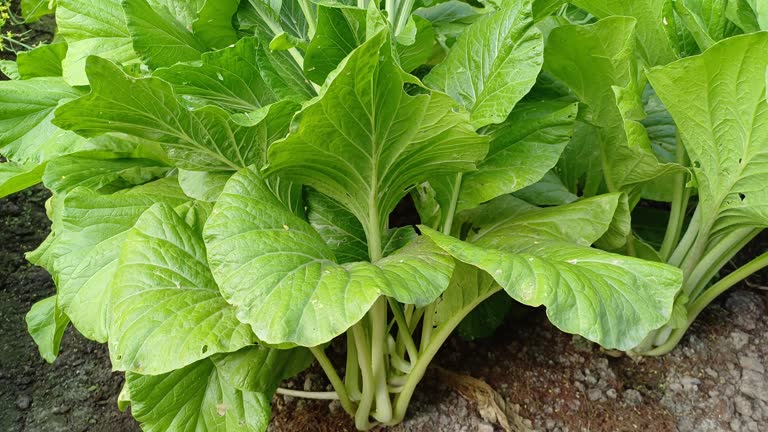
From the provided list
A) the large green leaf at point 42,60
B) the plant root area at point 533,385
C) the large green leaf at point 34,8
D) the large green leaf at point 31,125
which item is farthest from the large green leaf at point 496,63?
the large green leaf at point 34,8

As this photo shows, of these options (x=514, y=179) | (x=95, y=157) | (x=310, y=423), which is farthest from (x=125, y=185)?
(x=514, y=179)

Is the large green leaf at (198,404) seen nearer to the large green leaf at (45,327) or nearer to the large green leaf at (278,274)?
the large green leaf at (278,274)

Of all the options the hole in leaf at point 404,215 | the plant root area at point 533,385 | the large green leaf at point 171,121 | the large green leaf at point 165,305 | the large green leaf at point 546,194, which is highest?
the large green leaf at point 171,121

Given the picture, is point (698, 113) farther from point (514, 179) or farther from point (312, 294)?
point (312, 294)

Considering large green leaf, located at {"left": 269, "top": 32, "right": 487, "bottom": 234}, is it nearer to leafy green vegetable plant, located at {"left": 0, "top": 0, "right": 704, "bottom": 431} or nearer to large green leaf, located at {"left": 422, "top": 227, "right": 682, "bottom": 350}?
leafy green vegetable plant, located at {"left": 0, "top": 0, "right": 704, "bottom": 431}

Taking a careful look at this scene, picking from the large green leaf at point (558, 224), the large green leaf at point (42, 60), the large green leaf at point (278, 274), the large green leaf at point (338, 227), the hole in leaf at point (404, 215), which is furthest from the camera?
the hole in leaf at point (404, 215)

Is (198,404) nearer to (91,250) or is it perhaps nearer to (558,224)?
(91,250)

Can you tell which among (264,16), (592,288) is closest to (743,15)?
(592,288)
